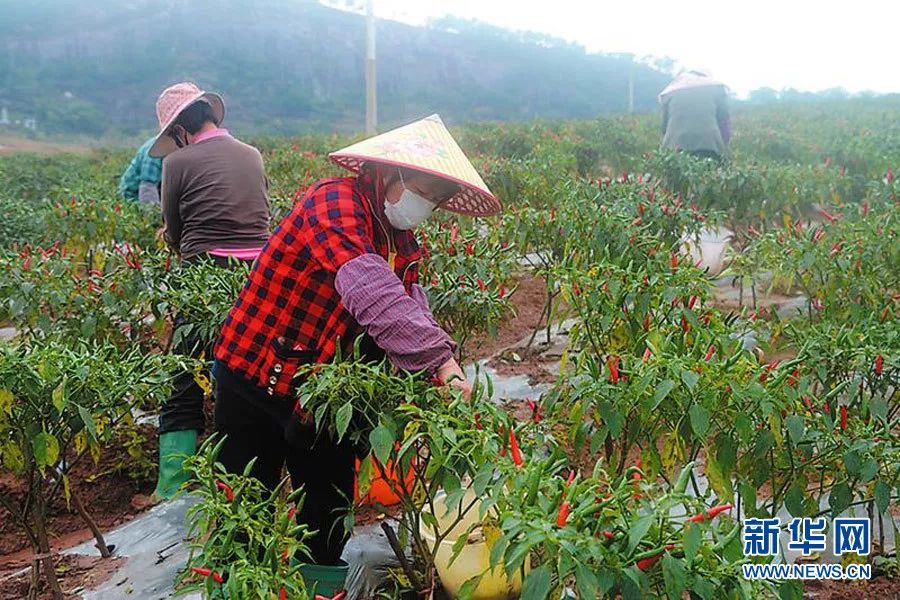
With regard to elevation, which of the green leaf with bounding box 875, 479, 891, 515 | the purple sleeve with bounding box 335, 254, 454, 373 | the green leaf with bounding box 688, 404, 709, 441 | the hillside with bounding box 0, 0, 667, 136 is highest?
the hillside with bounding box 0, 0, 667, 136

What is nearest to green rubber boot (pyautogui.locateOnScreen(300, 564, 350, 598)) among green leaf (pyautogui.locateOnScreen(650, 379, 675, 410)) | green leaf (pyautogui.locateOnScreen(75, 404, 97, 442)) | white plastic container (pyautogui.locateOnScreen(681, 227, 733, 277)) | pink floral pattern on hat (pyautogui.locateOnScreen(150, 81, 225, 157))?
green leaf (pyautogui.locateOnScreen(75, 404, 97, 442))

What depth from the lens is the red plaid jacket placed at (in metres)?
1.83

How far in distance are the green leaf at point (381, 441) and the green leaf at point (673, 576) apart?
0.66 meters

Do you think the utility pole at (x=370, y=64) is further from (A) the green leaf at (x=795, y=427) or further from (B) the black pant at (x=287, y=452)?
(A) the green leaf at (x=795, y=427)

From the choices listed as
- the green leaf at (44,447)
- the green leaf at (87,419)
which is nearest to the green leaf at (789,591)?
the green leaf at (87,419)

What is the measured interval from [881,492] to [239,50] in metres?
37.0

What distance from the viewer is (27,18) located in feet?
116

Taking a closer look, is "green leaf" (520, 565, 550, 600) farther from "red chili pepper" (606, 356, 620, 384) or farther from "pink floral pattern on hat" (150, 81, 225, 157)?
"pink floral pattern on hat" (150, 81, 225, 157)

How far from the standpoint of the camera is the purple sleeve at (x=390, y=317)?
5.71ft

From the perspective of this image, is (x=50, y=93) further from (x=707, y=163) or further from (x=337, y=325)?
(x=337, y=325)

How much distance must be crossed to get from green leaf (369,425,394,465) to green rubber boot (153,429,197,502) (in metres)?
1.39

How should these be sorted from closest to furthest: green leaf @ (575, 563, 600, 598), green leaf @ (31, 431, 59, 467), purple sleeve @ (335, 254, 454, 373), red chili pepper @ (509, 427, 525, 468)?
1. green leaf @ (575, 563, 600, 598)
2. red chili pepper @ (509, 427, 525, 468)
3. purple sleeve @ (335, 254, 454, 373)
4. green leaf @ (31, 431, 59, 467)

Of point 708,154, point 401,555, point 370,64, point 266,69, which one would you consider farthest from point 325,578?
point 266,69

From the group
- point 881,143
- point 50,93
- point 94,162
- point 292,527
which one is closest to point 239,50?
point 50,93
